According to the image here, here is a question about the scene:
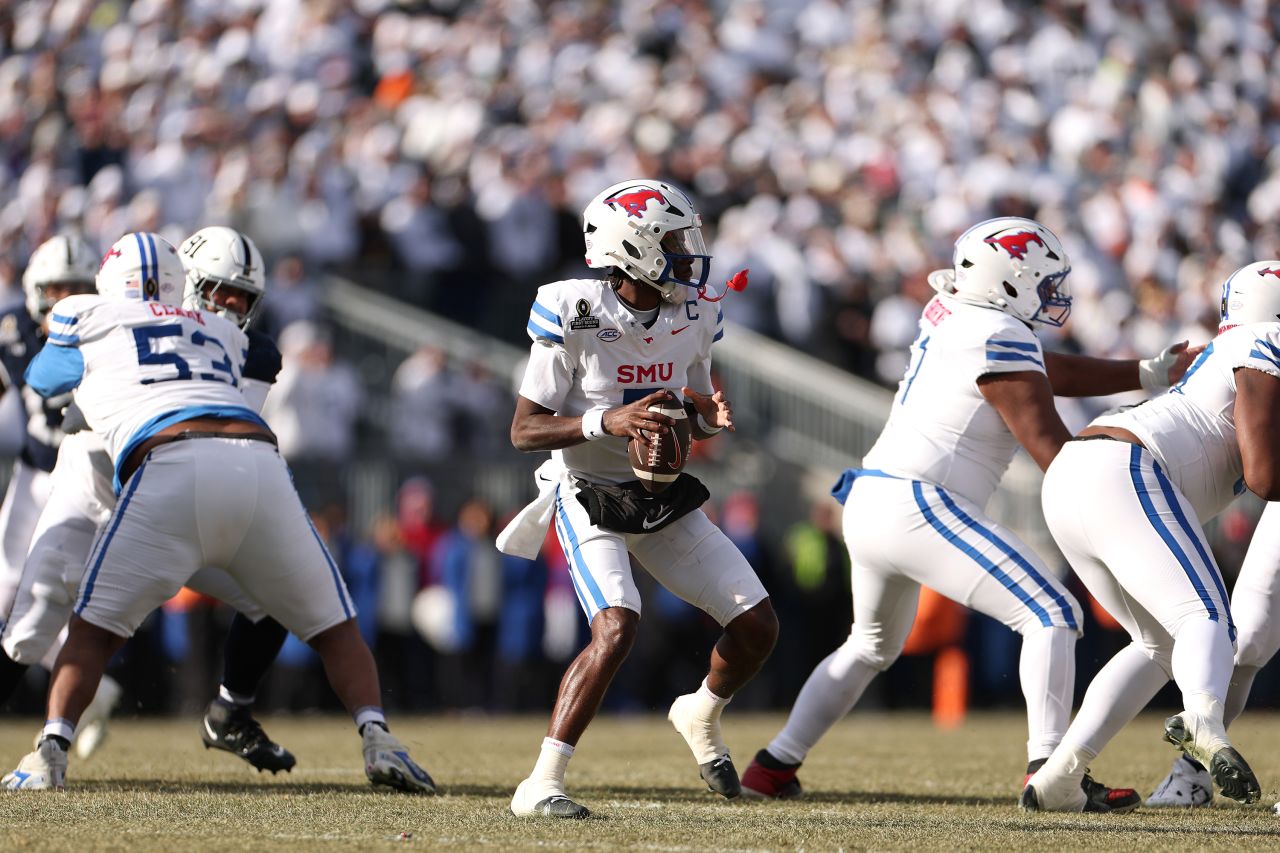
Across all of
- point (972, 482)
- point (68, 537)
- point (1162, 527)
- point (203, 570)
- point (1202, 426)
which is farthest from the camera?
point (203, 570)

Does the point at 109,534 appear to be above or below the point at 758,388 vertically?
above

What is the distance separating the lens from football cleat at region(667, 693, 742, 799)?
21.0ft

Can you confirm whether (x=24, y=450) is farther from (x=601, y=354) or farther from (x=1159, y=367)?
(x=1159, y=367)

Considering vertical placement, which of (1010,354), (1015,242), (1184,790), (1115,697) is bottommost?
(1184,790)

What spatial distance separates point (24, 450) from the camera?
7.61 m

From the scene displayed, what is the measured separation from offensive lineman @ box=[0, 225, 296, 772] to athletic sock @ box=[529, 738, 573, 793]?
1690 millimetres

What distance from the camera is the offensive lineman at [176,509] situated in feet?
19.7

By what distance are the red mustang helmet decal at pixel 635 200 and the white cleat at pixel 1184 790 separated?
2.67 meters

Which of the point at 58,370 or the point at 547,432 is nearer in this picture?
the point at 547,432

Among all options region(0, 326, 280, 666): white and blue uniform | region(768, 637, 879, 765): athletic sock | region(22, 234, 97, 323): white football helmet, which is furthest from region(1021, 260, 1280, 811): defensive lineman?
region(22, 234, 97, 323): white football helmet

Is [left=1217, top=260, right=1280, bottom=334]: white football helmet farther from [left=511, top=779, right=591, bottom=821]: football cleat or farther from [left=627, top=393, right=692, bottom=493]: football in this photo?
[left=511, top=779, right=591, bottom=821]: football cleat

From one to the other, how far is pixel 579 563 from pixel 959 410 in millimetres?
1376

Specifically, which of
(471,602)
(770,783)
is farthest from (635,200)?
(471,602)

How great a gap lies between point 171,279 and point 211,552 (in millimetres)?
1132
